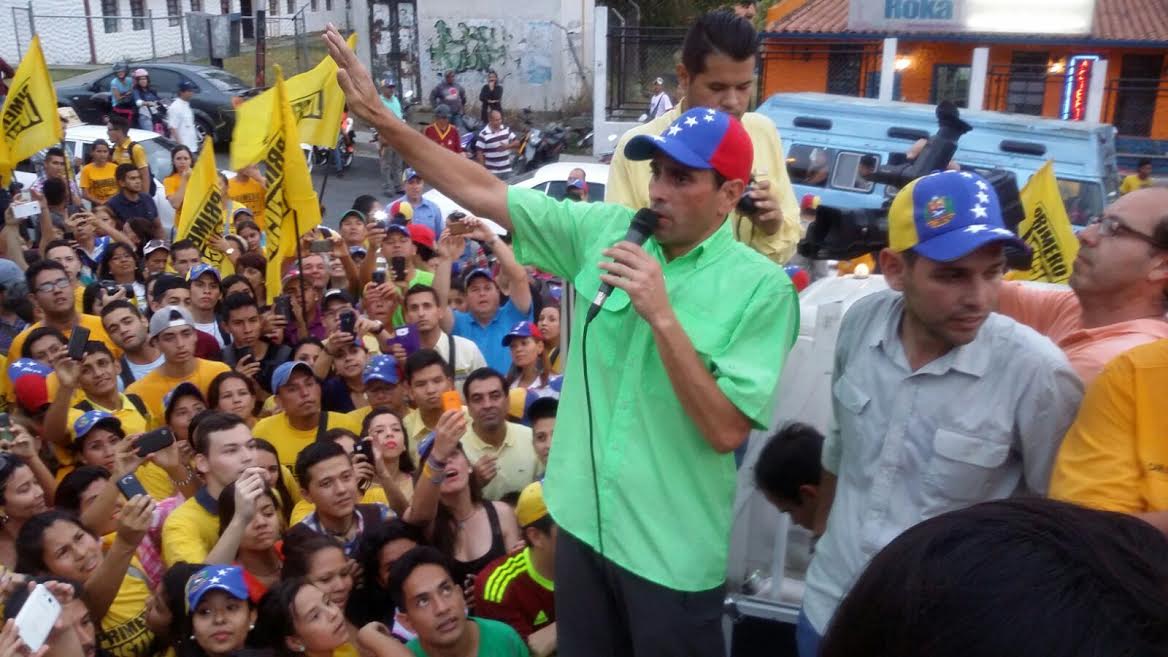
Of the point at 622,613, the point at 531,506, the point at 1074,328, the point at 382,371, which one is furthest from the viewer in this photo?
the point at 382,371

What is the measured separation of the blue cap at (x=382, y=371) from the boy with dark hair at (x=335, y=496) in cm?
97

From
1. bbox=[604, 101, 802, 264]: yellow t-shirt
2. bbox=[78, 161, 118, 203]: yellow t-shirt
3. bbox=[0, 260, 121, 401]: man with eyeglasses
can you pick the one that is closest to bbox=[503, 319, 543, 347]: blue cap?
bbox=[0, 260, 121, 401]: man with eyeglasses

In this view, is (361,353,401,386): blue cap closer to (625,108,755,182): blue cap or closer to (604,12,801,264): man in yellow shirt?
(604,12,801,264): man in yellow shirt

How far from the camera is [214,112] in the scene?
1869 cm

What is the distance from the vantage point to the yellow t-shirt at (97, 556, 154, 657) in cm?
363

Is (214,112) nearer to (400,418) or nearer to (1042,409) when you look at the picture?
(400,418)

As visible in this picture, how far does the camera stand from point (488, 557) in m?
4.03

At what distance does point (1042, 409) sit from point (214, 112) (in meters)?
18.7

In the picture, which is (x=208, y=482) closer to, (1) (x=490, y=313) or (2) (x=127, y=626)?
(2) (x=127, y=626)

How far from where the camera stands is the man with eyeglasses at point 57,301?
19.6 feet

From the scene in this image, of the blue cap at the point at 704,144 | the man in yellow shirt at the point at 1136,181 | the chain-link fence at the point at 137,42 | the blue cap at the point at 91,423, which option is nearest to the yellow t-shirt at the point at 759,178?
the blue cap at the point at 704,144

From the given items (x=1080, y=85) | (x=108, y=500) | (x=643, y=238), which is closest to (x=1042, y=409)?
(x=643, y=238)

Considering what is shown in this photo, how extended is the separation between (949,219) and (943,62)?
1823 cm

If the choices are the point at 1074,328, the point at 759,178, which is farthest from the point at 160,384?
the point at 1074,328
